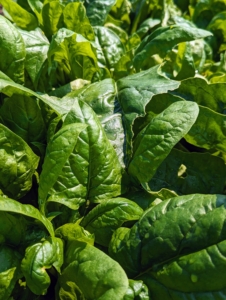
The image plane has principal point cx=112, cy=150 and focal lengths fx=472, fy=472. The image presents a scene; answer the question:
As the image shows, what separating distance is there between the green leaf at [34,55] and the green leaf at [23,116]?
0.18 metres

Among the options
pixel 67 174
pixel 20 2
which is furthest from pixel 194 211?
pixel 20 2

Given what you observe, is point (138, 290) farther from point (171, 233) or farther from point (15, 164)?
point (15, 164)

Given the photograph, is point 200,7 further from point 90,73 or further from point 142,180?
point 142,180

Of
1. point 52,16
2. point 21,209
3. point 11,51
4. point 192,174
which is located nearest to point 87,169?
point 21,209

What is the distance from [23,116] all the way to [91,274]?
61 centimetres

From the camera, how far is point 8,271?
126cm

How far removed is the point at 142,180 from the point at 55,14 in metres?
0.85

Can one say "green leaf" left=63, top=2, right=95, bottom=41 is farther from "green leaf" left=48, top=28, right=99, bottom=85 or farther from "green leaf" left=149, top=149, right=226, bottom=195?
"green leaf" left=149, top=149, right=226, bottom=195

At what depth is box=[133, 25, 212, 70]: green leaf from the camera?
1.74 m

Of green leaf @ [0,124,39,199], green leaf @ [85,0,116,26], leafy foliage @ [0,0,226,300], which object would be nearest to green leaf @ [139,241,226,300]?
leafy foliage @ [0,0,226,300]

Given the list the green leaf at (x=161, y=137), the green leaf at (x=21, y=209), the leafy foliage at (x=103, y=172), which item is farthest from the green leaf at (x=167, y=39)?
the green leaf at (x=21, y=209)

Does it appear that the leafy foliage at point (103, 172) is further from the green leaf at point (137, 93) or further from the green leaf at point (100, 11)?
the green leaf at point (100, 11)

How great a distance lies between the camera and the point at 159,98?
1.58 meters

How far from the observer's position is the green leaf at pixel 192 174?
5.06ft
